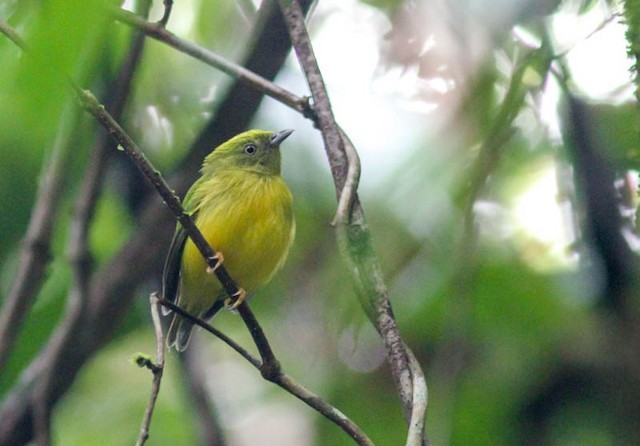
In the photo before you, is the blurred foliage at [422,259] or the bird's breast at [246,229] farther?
the bird's breast at [246,229]

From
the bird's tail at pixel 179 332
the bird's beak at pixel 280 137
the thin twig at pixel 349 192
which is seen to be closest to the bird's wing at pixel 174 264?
the bird's tail at pixel 179 332

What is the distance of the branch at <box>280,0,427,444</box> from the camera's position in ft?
6.41

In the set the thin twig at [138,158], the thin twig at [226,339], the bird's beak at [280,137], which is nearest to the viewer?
the thin twig at [138,158]

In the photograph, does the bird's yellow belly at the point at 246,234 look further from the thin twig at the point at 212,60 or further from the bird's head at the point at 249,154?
the thin twig at the point at 212,60

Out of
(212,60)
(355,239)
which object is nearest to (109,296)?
(212,60)

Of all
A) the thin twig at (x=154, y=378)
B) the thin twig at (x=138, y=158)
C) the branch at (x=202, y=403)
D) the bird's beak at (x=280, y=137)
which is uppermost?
the bird's beak at (x=280, y=137)

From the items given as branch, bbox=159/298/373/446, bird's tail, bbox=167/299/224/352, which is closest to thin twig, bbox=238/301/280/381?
branch, bbox=159/298/373/446

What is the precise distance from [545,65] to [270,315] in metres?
2.37

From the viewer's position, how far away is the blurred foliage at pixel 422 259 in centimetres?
324

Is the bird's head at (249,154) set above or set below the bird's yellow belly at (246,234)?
above

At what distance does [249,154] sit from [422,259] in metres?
1.03

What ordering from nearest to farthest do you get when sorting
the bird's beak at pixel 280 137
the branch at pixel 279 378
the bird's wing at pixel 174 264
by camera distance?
1. the branch at pixel 279 378
2. the bird's wing at pixel 174 264
3. the bird's beak at pixel 280 137

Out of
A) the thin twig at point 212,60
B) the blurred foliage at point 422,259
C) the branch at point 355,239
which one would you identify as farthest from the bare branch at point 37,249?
the branch at point 355,239

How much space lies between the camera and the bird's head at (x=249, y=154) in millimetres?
4137
